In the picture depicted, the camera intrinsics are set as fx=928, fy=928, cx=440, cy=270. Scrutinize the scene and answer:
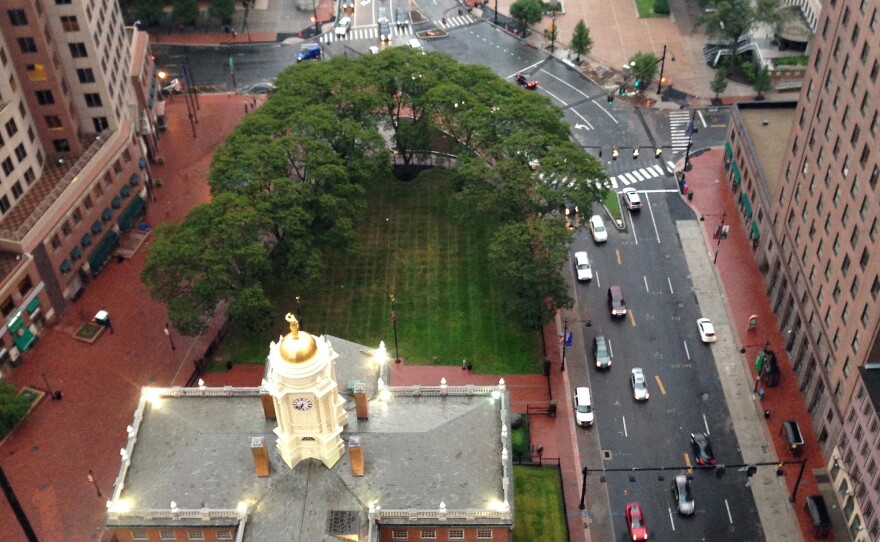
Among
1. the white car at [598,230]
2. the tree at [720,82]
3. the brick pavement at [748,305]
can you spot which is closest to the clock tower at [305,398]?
the brick pavement at [748,305]

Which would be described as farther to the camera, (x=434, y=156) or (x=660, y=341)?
(x=434, y=156)

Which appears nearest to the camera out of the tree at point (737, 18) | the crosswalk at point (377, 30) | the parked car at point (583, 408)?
the parked car at point (583, 408)

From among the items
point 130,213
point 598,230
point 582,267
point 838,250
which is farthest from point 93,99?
point 838,250

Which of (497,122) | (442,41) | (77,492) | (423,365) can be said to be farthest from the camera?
(442,41)

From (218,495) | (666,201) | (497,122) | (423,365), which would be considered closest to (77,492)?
(218,495)

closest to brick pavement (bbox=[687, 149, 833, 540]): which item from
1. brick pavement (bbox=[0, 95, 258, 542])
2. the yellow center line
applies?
the yellow center line

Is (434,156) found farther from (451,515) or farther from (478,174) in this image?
(451,515)

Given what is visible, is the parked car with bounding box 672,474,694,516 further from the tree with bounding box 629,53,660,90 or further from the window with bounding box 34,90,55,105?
the window with bounding box 34,90,55,105

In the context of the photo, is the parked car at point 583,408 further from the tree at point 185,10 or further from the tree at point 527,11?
the tree at point 185,10
